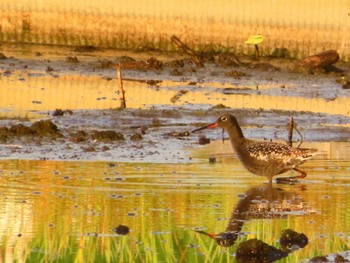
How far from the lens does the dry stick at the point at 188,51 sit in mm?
23242

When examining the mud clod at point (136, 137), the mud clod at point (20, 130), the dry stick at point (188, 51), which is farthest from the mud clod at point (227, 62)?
the mud clod at point (20, 130)

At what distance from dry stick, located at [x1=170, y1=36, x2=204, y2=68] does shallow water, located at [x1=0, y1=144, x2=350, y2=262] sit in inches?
362

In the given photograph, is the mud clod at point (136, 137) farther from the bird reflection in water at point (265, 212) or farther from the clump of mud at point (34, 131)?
the bird reflection in water at point (265, 212)

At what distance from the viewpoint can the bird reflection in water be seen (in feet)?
30.1

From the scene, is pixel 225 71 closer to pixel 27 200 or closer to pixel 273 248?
pixel 27 200

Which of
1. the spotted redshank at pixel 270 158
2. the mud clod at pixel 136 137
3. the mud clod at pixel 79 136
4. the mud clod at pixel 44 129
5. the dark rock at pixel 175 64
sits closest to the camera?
the spotted redshank at pixel 270 158

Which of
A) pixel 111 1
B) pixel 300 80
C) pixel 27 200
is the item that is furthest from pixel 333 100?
pixel 27 200

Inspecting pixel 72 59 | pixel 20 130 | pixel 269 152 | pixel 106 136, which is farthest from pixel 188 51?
pixel 269 152

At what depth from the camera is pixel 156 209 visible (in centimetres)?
1098

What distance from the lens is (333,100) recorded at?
66.3 feet

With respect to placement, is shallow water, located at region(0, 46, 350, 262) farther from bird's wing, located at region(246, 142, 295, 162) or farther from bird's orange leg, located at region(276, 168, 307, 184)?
bird's wing, located at region(246, 142, 295, 162)

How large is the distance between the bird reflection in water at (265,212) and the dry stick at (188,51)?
10.7 metres

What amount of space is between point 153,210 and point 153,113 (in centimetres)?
677

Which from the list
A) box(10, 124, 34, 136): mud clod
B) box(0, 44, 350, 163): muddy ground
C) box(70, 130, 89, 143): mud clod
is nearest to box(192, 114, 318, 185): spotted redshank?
box(0, 44, 350, 163): muddy ground
